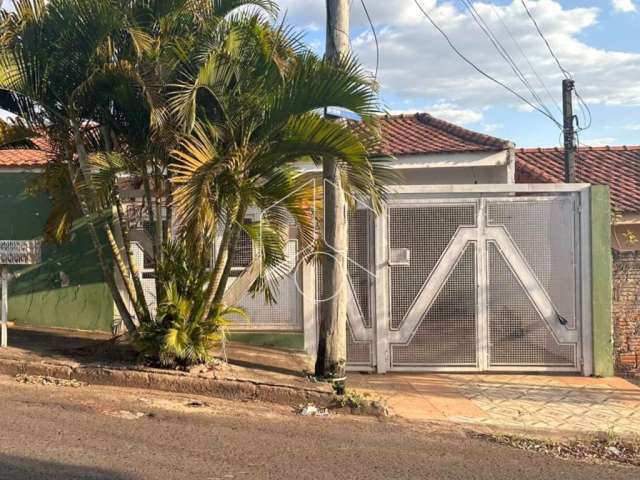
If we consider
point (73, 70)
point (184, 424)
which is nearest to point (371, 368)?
point (184, 424)

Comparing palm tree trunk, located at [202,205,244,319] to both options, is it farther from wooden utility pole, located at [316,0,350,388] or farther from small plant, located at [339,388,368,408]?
small plant, located at [339,388,368,408]

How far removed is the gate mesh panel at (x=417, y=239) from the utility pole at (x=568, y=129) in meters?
7.84

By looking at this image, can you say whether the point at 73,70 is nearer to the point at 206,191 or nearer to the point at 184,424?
the point at 206,191

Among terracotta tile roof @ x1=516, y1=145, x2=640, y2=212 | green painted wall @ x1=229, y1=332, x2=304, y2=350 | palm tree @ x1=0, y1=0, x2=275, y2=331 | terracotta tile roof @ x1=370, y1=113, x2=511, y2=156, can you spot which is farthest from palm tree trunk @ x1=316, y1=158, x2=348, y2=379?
terracotta tile roof @ x1=516, y1=145, x2=640, y2=212

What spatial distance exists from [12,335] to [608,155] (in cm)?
1634

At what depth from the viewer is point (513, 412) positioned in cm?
695

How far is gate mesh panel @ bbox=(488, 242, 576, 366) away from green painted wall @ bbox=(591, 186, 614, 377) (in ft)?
1.19

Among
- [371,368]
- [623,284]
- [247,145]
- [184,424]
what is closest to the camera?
[184,424]

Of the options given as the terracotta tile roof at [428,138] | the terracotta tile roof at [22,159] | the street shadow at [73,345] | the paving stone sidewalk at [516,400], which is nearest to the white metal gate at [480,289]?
the paving stone sidewalk at [516,400]

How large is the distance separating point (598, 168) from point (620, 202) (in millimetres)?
2675

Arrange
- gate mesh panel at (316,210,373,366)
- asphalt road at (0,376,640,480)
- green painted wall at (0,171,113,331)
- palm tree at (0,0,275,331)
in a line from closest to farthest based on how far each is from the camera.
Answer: asphalt road at (0,376,640,480)
palm tree at (0,0,275,331)
gate mesh panel at (316,210,373,366)
green painted wall at (0,171,113,331)

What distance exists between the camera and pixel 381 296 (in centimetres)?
871

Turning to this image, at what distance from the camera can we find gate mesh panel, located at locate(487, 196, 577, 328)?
8.70 metres

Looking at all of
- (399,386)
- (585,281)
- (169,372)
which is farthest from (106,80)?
(585,281)
